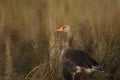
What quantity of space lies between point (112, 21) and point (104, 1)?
37.8 ft

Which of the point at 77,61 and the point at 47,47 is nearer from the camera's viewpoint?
the point at 77,61

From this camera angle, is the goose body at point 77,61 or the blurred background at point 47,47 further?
the blurred background at point 47,47

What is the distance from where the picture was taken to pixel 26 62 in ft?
34.6

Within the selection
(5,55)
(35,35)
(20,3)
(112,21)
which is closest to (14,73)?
(5,55)

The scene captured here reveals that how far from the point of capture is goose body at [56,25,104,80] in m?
8.12

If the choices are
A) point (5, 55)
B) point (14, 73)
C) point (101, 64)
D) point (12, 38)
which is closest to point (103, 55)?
point (101, 64)

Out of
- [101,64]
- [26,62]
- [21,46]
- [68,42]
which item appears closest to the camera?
[101,64]

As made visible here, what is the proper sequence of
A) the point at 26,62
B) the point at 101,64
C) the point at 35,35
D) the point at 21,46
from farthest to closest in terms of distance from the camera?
the point at 35,35 → the point at 21,46 → the point at 26,62 → the point at 101,64

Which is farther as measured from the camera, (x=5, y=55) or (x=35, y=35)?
(x=35, y=35)

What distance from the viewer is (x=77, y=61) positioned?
8547 millimetres

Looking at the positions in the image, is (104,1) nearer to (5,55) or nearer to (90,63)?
(5,55)

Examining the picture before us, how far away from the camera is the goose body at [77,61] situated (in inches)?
320

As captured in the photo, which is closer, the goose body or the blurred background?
the goose body

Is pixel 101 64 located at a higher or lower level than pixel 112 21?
lower
